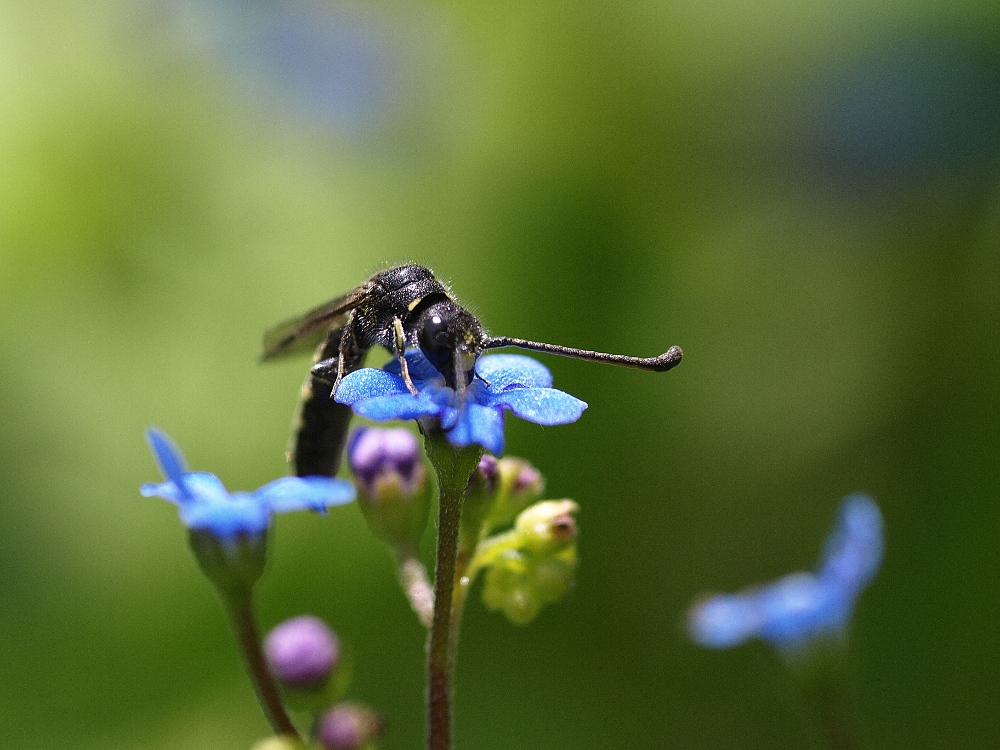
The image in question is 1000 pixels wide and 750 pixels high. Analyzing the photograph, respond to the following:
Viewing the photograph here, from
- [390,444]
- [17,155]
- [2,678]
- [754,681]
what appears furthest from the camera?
[17,155]

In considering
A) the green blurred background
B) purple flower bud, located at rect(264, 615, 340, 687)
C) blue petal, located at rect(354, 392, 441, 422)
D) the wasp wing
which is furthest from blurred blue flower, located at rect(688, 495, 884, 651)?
the green blurred background

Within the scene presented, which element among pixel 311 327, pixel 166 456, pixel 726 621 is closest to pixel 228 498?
pixel 166 456

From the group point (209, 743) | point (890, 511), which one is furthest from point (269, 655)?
point (890, 511)

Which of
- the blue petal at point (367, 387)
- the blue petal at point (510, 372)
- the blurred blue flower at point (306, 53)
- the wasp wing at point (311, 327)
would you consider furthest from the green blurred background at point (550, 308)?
the blue petal at point (367, 387)

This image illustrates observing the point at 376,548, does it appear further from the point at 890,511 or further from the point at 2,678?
the point at 890,511

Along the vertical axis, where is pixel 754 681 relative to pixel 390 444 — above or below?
below

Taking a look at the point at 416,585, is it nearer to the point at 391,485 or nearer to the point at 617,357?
the point at 391,485

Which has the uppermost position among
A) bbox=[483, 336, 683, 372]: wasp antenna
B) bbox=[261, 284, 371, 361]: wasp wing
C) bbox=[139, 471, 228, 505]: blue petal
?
bbox=[261, 284, 371, 361]: wasp wing

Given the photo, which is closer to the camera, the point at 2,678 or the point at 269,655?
the point at 269,655

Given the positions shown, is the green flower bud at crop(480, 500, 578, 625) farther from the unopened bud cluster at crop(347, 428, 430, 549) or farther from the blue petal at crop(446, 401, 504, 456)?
the blue petal at crop(446, 401, 504, 456)
